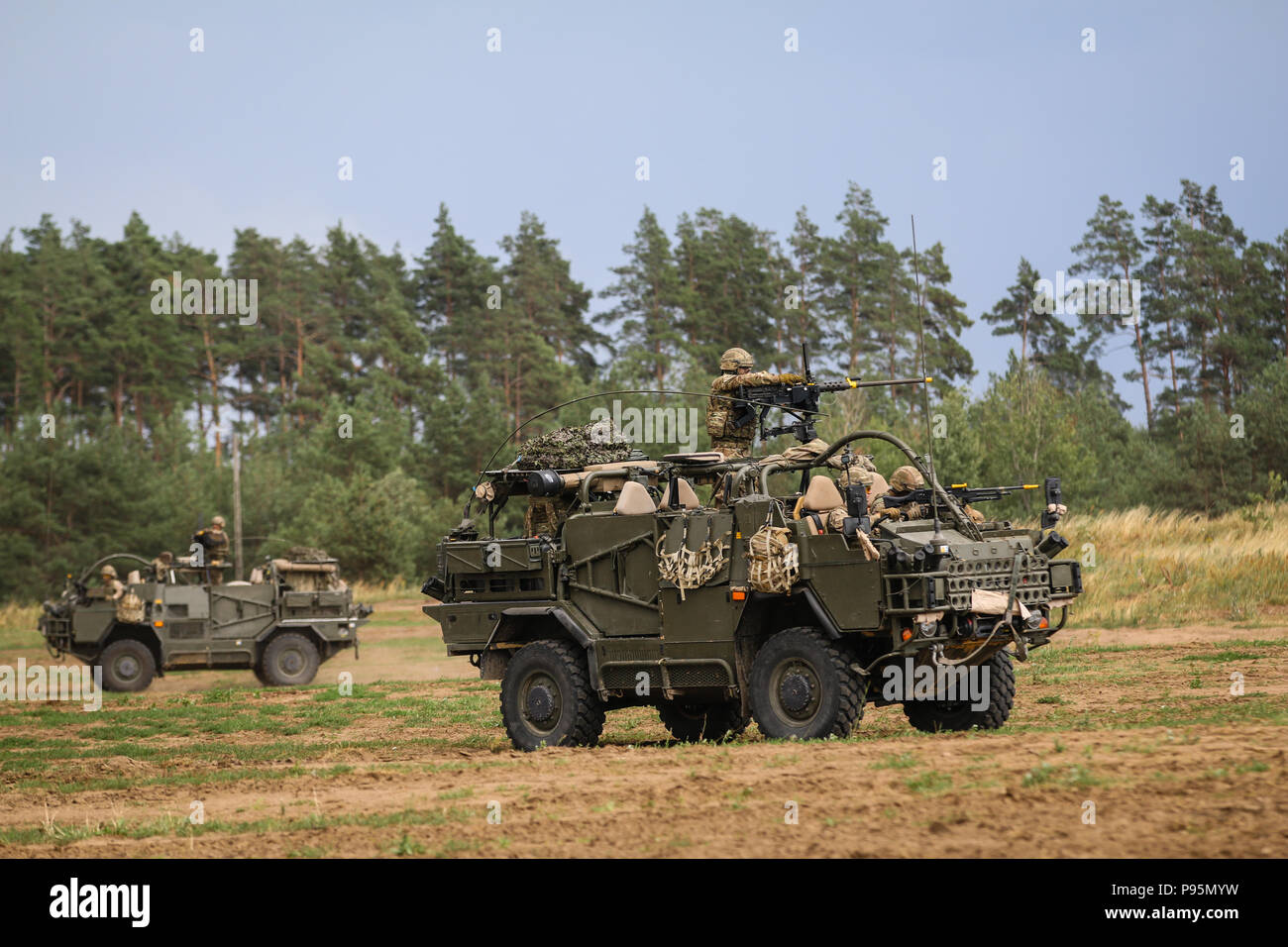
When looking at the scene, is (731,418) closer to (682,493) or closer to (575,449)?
(682,493)

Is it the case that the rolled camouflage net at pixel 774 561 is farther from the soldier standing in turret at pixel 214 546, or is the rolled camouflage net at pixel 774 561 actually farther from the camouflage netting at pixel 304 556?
the camouflage netting at pixel 304 556

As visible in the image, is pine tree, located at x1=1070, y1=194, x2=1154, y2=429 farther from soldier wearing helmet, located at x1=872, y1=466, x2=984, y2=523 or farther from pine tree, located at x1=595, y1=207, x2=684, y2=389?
soldier wearing helmet, located at x1=872, y1=466, x2=984, y2=523

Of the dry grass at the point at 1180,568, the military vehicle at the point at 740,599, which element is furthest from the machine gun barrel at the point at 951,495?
the dry grass at the point at 1180,568

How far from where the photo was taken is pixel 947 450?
1276 inches

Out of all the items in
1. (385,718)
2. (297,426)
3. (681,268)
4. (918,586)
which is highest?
(681,268)

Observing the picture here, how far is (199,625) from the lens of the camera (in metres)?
24.2

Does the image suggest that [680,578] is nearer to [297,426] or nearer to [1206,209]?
[1206,209]

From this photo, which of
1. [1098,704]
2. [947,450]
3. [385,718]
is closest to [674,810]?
[1098,704]

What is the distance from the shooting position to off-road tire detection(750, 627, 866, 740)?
1151cm

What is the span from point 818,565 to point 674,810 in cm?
331

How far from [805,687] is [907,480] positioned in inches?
83.9

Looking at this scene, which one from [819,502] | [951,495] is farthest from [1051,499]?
[819,502]

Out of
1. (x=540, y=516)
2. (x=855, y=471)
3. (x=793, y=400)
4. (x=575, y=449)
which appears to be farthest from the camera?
(x=540, y=516)

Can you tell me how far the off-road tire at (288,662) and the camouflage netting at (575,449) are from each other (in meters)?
11.2
